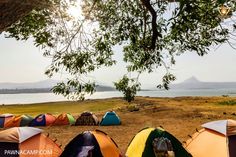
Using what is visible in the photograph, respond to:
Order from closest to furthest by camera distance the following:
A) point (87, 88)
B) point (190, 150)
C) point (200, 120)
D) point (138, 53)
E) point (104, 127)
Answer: point (87, 88), point (138, 53), point (190, 150), point (104, 127), point (200, 120)

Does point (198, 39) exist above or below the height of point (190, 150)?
above

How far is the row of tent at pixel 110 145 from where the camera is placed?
1031cm

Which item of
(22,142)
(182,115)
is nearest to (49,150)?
(22,142)

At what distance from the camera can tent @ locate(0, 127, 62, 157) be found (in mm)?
10664

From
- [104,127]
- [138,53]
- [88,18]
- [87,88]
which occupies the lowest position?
[104,127]

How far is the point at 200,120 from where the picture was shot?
25.9m

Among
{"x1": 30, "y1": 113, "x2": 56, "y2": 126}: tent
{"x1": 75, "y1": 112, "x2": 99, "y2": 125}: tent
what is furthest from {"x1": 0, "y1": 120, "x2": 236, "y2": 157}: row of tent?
{"x1": 30, "y1": 113, "x2": 56, "y2": 126}: tent

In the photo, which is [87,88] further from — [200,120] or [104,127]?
[200,120]

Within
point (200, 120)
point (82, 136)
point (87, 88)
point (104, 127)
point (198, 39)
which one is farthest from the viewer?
point (200, 120)

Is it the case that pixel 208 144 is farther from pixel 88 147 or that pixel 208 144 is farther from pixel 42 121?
pixel 42 121

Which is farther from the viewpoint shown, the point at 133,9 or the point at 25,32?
the point at 25,32

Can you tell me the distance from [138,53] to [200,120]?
16.1 metres

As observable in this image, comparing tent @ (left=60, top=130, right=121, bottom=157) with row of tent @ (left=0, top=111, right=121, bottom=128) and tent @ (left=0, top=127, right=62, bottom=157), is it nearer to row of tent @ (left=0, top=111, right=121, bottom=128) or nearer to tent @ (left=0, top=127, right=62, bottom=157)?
tent @ (left=0, top=127, right=62, bottom=157)

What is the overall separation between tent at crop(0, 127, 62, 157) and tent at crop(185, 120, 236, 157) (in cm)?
469
